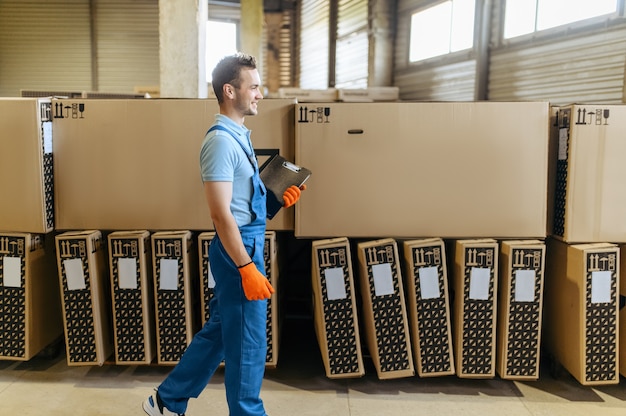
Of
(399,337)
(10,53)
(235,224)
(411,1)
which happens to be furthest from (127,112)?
(10,53)

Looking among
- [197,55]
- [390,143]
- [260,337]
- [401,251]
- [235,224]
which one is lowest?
[260,337]

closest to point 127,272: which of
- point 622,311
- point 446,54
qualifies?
point 622,311

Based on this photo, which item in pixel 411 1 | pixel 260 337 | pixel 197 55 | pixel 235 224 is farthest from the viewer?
pixel 411 1

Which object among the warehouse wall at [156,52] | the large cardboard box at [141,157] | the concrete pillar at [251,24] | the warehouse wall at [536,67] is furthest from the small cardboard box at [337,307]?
the concrete pillar at [251,24]

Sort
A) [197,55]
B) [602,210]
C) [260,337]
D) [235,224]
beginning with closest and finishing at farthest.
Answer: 1. [235,224]
2. [260,337]
3. [602,210]
4. [197,55]

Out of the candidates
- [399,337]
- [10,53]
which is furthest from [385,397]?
[10,53]

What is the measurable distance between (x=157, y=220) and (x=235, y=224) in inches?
40.9

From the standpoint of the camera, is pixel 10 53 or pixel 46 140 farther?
pixel 10 53

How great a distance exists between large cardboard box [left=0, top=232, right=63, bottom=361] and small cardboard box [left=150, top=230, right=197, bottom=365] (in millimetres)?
665

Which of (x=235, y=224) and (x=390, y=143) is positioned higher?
(x=390, y=143)

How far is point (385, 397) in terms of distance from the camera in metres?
2.63

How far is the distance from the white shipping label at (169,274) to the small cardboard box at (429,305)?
122 cm

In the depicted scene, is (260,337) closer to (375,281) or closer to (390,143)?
(375,281)

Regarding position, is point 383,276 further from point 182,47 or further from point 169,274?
point 182,47
